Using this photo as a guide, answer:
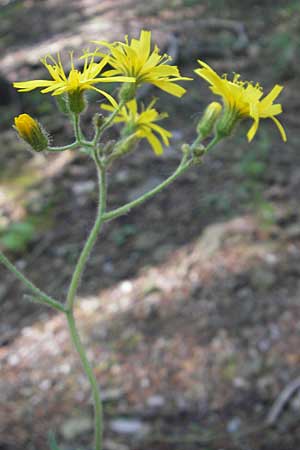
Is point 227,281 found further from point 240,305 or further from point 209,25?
point 209,25

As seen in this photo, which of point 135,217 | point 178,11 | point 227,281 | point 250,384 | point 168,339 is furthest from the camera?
point 178,11

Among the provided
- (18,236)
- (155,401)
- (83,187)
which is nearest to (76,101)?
(155,401)

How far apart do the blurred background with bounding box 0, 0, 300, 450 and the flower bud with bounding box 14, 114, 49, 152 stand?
1311mm

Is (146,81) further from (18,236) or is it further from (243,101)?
(18,236)

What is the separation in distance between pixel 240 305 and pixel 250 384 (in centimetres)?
62

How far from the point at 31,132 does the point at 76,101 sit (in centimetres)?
20

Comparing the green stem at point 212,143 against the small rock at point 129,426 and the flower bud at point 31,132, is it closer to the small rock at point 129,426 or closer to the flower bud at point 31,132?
the flower bud at point 31,132

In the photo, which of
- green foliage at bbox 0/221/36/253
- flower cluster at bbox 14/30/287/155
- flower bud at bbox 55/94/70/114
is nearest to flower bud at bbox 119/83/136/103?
flower cluster at bbox 14/30/287/155

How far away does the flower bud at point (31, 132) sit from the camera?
191 centimetres

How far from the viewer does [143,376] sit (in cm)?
337

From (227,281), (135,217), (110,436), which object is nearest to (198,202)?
(135,217)

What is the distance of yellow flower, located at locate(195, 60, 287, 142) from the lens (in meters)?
1.83

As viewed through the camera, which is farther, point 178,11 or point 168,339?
point 178,11

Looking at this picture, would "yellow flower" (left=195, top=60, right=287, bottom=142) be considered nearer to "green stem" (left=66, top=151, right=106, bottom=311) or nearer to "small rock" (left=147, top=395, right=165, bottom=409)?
"green stem" (left=66, top=151, right=106, bottom=311)
